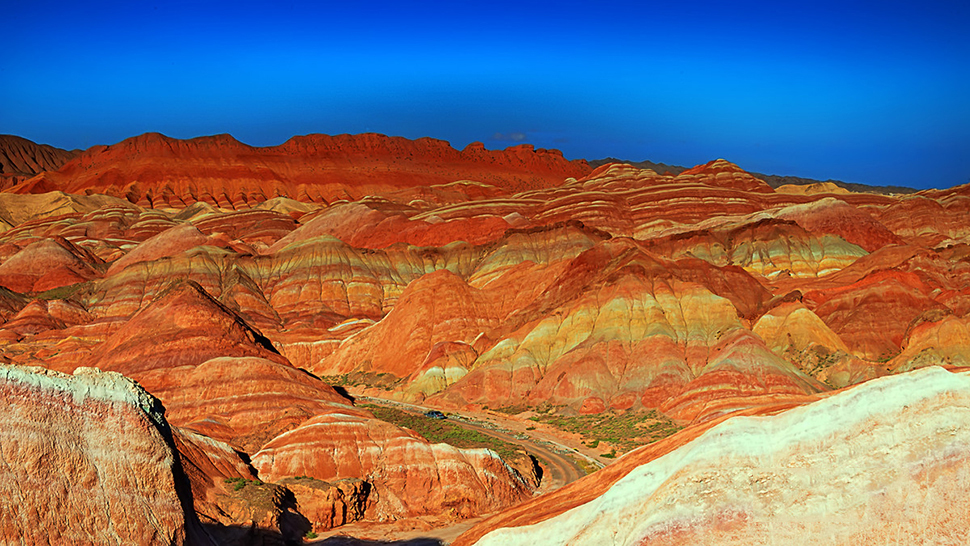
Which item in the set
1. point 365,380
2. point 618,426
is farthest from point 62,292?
point 618,426

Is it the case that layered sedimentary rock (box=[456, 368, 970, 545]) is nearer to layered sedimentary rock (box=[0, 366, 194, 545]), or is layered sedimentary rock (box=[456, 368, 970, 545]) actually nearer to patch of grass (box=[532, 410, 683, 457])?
layered sedimentary rock (box=[0, 366, 194, 545])

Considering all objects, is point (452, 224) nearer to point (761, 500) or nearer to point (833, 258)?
point (833, 258)

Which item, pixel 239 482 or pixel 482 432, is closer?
pixel 239 482

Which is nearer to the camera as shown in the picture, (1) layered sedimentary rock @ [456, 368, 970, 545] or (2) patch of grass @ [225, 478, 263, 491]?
(1) layered sedimentary rock @ [456, 368, 970, 545]

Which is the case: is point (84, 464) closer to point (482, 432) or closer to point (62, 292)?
point (482, 432)

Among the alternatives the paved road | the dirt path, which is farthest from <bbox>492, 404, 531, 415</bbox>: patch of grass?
the paved road

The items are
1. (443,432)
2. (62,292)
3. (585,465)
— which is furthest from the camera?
(62,292)

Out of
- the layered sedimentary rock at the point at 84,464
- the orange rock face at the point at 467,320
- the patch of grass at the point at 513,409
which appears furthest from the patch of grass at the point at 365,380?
the layered sedimentary rock at the point at 84,464

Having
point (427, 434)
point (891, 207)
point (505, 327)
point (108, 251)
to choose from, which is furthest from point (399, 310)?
point (891, 207)
